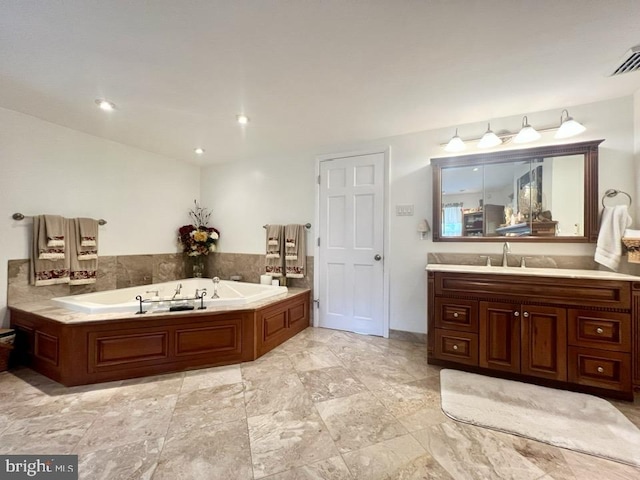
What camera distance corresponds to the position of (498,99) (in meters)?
2.22

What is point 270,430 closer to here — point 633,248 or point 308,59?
point 308,59

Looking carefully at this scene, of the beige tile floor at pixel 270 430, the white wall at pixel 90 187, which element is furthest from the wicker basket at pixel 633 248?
the white wall at pixel 90 187

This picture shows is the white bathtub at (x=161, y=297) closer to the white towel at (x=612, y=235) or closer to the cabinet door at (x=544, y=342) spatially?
the cabinet door at (x=544, y=342)

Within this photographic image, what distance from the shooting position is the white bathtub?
7.48 ft

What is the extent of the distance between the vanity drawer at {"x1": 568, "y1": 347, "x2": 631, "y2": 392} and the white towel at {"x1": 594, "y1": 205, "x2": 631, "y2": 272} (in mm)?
720

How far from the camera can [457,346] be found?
7.46ft

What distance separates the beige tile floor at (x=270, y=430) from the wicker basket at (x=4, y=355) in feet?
0.43

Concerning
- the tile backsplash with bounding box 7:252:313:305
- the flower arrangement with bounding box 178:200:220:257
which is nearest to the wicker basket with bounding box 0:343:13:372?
the tile backsplash with bounding box 7:252:313:305

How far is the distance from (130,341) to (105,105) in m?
2.06

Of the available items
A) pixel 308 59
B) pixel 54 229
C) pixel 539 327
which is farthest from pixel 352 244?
pixel 54 229

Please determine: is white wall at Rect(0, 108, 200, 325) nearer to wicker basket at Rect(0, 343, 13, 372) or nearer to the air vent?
wicker basket at Rect(0, 343, 13, 372)

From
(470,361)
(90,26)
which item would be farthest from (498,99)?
(90,26)

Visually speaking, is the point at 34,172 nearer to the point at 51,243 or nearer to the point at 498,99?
the point at 51,243

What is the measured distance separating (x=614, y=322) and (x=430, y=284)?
1223 mm
